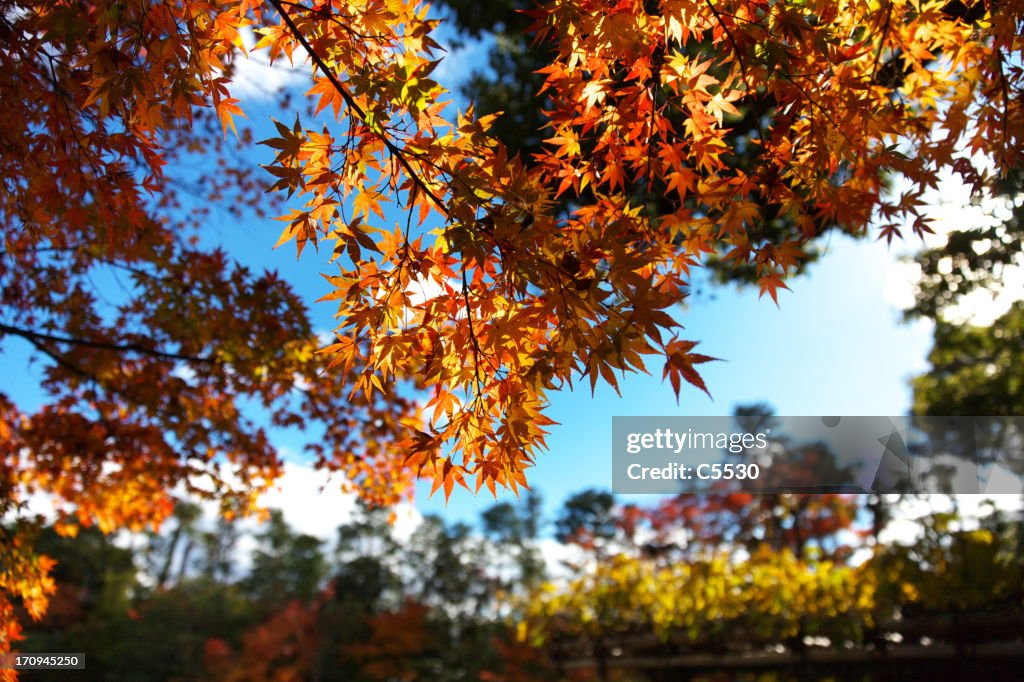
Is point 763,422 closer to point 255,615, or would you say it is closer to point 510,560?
point 510,560

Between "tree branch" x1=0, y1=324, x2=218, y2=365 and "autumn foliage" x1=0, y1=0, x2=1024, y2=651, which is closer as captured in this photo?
"autumn foliage" x1=0, y1=0, x2=1024, y2=651

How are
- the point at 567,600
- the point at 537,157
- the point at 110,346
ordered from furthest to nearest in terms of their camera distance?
1. the point at 567,600
2. the point at 110,346
3. the point at 537,157

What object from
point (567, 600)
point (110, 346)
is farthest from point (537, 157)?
point (567, 600)

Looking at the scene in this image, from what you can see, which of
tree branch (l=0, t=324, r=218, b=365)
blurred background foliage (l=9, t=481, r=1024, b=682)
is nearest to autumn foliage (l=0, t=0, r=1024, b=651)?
tree branch (l=0, t=324, r=218, b=365)

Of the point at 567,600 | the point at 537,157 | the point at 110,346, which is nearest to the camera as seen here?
the point at 537,157

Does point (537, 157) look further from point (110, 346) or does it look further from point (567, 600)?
point (567, 600)

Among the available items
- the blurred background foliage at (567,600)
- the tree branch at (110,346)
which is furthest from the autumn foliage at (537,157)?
the blurred background foliage at (567,600)

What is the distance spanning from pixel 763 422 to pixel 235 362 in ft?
24.3

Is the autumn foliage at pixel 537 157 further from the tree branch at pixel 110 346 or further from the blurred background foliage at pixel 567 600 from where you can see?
the blurred background foliage at pixel 567 600

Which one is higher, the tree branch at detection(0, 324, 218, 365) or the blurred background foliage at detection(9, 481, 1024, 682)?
the tree branch at detection(0, 324, 218, 365)

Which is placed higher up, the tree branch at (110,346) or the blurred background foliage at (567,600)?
the tree branch at (110,346)

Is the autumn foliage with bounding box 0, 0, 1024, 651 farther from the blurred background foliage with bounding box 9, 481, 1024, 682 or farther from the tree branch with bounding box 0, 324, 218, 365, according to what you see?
the blurred background foliage with bounding box 9, 481, 1024, 682

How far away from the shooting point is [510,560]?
507 inches

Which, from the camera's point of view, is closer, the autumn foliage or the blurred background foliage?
the autumn foliage
